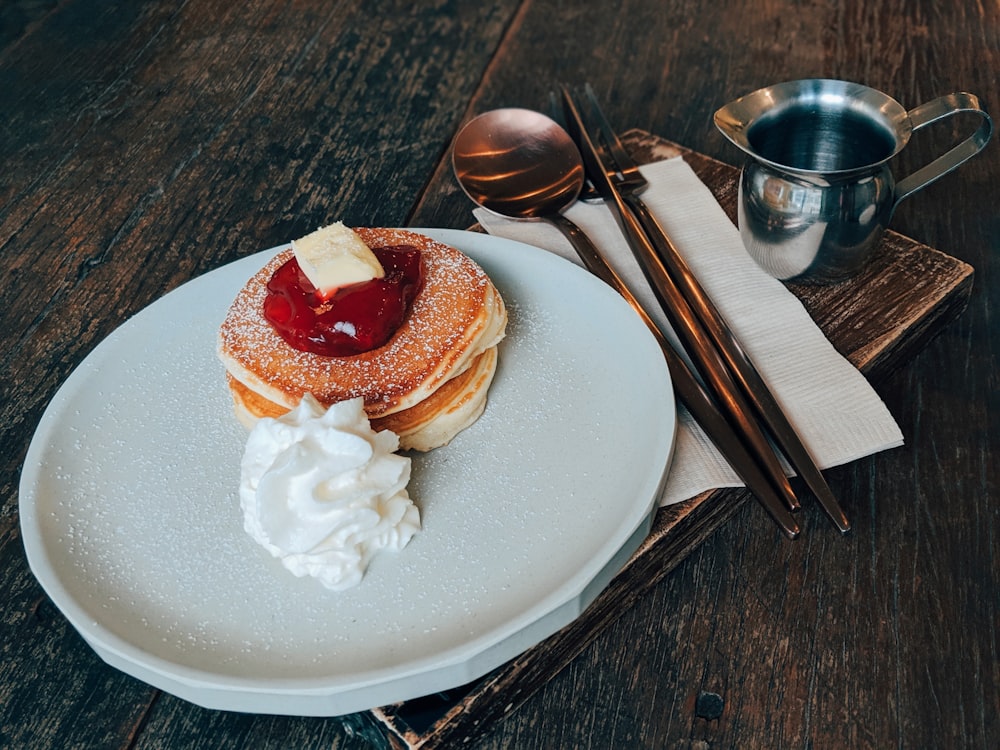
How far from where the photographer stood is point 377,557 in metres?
0.93

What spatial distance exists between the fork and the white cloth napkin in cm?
3

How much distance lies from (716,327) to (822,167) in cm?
29

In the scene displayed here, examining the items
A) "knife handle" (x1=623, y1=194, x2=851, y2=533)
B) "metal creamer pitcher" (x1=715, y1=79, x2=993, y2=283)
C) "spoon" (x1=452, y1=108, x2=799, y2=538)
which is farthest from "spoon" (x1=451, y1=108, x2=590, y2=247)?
"metal creamer pitcher" (x1=715, y1=79, x2=993, y2=283)

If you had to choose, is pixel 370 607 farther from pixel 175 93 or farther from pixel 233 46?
pixel 233 46

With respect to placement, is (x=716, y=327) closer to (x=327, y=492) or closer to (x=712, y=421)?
(x=712, y=421)

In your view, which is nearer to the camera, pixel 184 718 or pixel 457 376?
pixel 184 718

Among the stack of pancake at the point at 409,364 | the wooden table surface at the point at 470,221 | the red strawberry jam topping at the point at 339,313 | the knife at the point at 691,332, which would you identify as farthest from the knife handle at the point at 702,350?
the red strawberry jam topping at the point at 339,313

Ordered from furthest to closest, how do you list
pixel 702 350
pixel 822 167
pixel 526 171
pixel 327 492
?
pixel 526 171 < pixel 822 167 < pixel 702 350 < pixel 327 492

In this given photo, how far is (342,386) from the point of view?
0.99m

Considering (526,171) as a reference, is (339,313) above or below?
above

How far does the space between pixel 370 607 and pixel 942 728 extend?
0.55 meters

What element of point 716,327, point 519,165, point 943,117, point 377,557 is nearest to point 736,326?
point 716,327

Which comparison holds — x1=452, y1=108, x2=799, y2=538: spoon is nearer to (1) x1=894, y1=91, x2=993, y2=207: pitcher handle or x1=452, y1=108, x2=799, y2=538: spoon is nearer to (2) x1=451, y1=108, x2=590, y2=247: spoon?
(2) x1=451, y1=108, x2=590, y2=247: spoon

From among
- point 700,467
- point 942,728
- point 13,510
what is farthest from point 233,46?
point 942,728
